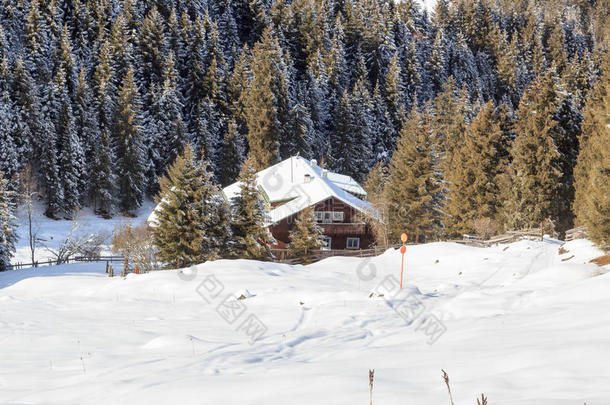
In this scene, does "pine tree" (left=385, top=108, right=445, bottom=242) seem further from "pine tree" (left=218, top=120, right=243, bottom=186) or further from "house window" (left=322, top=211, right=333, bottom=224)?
"pine tree" (left=218, top=120, right=243, bottom=186)

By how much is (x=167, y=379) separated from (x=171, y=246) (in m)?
20.6

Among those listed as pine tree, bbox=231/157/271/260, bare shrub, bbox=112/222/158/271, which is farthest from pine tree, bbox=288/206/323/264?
bare shrub, bbox=112/222/158/271

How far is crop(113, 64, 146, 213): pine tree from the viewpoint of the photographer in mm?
55375

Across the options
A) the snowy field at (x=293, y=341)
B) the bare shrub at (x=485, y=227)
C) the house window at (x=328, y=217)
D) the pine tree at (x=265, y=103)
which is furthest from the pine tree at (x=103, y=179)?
the bare shrub at (x=485, y=227)

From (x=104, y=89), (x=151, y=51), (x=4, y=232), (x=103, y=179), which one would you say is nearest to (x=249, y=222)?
(x=4, y=232)

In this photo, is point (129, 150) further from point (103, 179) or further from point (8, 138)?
point (8, 138)

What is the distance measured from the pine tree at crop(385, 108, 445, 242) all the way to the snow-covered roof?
2836mm

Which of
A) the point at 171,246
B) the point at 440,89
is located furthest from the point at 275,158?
the point at 440,89

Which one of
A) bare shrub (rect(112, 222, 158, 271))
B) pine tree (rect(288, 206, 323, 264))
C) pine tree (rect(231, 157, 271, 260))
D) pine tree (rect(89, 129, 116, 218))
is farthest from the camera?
pine tree (rect(89, 129, 116, 218))

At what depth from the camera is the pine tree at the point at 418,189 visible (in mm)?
36906

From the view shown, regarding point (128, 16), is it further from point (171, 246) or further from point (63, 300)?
point (63, 300)

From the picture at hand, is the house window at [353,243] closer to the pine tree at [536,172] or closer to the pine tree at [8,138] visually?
the pine tree at [536,172]

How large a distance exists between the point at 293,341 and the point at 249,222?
2040 cm

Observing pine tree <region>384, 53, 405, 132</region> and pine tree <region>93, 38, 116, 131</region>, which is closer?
pine tree <region>93, 38, 116, 131</region>
